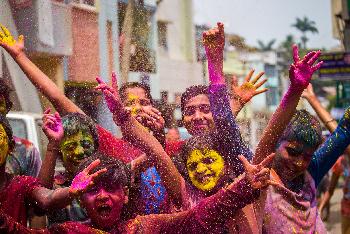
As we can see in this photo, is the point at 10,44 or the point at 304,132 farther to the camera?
the point at 10,44

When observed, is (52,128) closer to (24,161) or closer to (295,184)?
(24,161)

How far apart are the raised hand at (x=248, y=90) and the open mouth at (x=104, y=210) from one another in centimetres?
138

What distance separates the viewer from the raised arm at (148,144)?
2.97m

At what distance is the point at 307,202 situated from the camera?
3.45 metres

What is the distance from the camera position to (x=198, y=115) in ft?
12.1

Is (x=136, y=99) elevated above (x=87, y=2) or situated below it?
below

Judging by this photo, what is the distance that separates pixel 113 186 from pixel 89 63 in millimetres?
2002

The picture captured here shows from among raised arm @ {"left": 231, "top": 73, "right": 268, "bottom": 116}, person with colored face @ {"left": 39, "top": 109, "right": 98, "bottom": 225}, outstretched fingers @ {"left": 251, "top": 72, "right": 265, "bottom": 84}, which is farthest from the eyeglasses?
person with colored face @ {"left": 39, "top": 109, "right": 98, "bottom": 225}

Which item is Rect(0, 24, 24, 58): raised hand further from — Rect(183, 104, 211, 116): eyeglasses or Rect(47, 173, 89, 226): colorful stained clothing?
Rect(183, 104, 211, 116): eyeglasses

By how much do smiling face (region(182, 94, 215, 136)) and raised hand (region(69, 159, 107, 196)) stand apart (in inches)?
44.1

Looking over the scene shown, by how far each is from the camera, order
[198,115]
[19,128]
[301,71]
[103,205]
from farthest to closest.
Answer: [19,128] < [198,115] < [301,71] < [103,205]

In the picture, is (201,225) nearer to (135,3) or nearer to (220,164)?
(220,164)

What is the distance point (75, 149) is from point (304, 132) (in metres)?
1.16

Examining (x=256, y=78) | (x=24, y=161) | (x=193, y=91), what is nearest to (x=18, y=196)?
(x=24, y=161)
